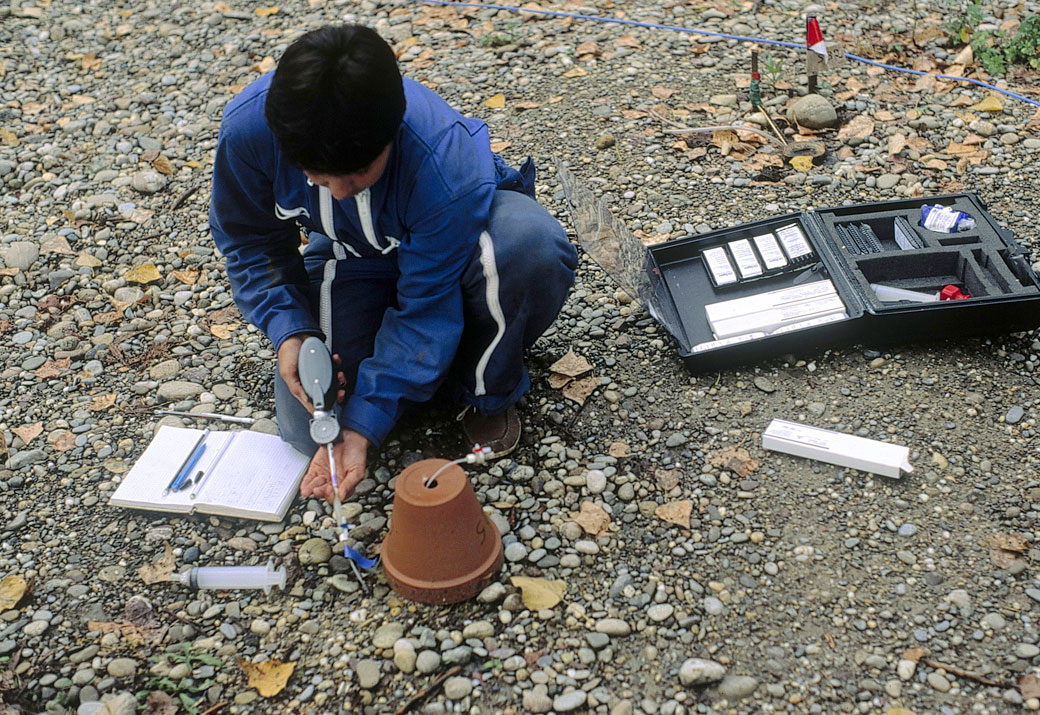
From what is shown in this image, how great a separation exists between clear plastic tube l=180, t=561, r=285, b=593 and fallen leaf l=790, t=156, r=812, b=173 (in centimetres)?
270

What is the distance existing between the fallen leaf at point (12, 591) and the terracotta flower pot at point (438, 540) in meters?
0.97

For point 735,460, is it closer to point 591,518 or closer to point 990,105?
point 591,518

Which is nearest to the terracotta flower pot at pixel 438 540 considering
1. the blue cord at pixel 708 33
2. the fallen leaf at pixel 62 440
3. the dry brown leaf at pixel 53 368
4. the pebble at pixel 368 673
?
the pebble at pixel 368 673

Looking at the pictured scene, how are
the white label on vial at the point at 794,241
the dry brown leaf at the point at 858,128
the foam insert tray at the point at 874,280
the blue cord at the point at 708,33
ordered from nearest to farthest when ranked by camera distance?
the foam insert tray at the point at 874,280 < the white label on vial at the point at 794,241 < the dry brown leaf at the point at 858,128 < the blue cord at the point at 708,33

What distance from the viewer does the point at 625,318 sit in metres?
3.28

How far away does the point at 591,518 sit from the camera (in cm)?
256

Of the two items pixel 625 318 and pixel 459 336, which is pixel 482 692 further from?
pixel 625 318

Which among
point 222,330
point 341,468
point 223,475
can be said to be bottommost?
point 222,330

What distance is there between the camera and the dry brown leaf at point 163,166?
14.4 feet

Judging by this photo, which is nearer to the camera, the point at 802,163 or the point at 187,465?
the point at 187,465

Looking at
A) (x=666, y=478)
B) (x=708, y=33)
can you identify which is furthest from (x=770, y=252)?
(x=708, y=33)

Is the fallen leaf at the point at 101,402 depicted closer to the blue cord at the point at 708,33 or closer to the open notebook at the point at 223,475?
the open notebook at the point at 223,475

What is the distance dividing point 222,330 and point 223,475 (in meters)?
0.87

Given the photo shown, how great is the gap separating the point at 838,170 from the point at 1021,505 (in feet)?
6.08
